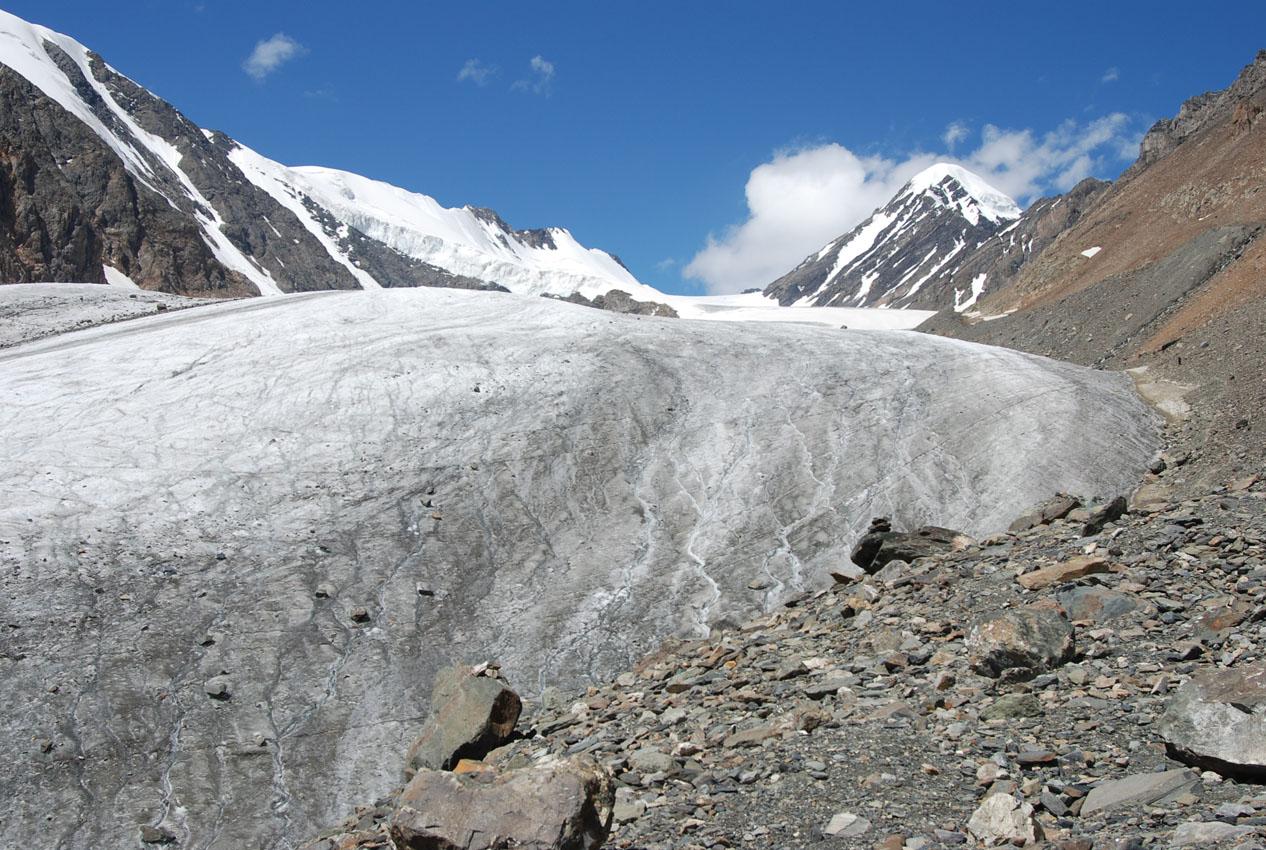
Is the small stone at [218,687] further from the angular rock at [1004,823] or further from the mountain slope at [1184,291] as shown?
the mountain slope at [1184,291]

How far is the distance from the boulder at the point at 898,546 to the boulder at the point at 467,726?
17.8ft

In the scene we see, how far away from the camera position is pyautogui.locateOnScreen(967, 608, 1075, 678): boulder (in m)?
6.68

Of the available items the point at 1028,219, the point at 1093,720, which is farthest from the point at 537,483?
the point at 1028,219

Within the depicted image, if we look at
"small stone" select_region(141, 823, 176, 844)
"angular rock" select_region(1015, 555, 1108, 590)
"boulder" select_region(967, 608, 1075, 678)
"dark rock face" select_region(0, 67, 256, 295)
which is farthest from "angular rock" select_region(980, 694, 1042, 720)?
"dark rock face" select_region(0, 67, 256, 295)

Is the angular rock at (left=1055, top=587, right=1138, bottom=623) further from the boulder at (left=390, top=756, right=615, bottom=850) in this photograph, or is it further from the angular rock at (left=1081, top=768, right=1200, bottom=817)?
the boulder at (left=390, top=756, right=615, bottom=850)

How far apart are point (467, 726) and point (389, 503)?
528cm

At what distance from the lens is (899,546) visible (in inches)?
460

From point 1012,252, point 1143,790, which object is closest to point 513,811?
point 1143,790

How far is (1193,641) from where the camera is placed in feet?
21.3

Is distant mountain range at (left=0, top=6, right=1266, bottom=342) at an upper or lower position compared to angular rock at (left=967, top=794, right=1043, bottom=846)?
upper

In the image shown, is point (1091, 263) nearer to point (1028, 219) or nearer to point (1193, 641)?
point (1193, 641)

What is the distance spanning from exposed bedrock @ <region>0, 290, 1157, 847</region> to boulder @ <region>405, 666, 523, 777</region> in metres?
1.41

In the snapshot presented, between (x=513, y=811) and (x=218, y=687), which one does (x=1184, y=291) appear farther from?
(x=513, y=811)

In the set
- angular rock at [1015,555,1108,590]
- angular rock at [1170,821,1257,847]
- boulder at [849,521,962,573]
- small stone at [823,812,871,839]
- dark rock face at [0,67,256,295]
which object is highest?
dark rock face at [0,67,256,295]
